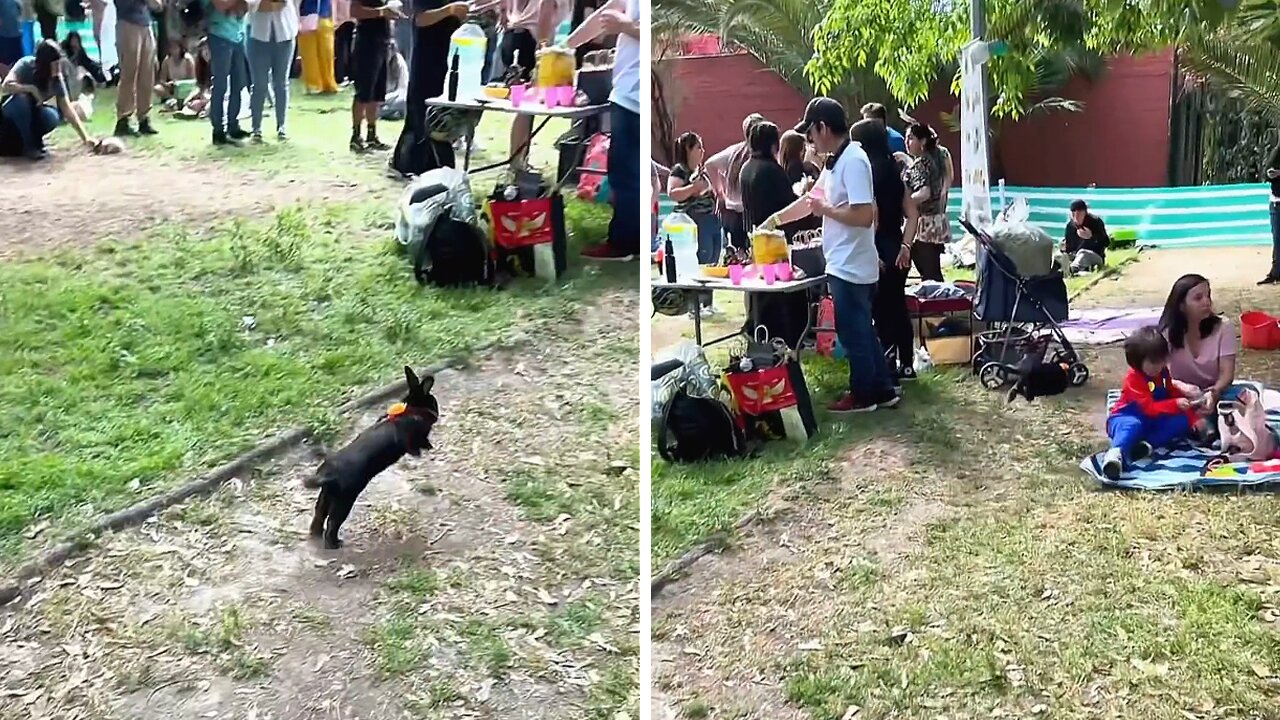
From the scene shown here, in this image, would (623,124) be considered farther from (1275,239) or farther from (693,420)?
(1275,239)

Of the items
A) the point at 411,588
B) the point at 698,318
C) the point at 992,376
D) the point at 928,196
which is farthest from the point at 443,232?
the point at 992,376

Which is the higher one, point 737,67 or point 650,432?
point 737,67

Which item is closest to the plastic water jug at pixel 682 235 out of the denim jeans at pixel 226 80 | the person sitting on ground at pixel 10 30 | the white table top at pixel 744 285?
the white table top at pixel 744 285

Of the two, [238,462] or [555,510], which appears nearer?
[238,462]

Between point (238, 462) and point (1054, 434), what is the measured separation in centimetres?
126

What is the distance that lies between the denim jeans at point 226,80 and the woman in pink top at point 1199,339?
1481mm

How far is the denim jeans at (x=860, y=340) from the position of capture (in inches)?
78.7

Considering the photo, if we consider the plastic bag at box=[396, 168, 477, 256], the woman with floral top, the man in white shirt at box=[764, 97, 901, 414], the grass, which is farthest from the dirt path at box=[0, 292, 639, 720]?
the woman with floral top

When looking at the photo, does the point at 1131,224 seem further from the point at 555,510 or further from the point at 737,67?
the point at 555,510

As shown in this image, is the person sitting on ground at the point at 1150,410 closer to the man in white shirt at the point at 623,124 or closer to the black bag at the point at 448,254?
the man in white shirt at the point at 623,124

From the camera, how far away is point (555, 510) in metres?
1.97

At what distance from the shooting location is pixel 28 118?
1.77 metres

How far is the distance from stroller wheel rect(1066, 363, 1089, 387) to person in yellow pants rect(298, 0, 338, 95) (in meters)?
1.26

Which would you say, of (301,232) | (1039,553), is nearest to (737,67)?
(301,232)
